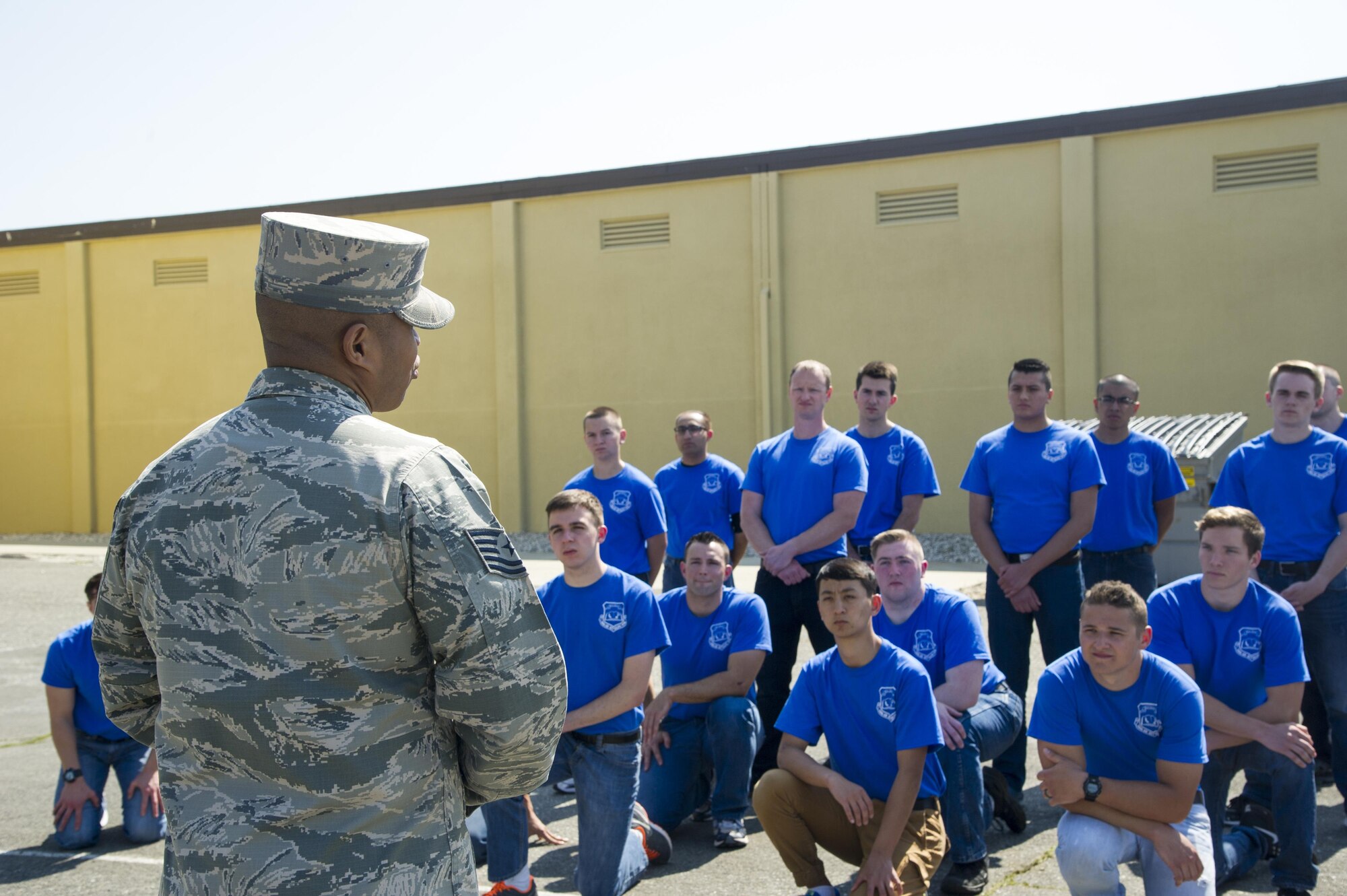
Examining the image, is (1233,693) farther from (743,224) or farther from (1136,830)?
(743,224)

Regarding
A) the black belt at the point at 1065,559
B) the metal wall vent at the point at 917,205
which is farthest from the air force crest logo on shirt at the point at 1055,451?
the metal wall vent at the point at 917,205

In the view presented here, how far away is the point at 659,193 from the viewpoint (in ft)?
63.8

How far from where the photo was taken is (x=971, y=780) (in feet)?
14.4

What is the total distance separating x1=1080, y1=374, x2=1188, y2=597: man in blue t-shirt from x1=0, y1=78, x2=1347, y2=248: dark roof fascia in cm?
1212

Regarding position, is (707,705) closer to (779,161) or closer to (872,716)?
(872,716)

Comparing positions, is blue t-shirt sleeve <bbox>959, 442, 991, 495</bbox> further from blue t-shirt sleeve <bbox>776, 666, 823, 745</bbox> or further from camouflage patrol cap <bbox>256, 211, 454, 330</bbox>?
camouflage patrol cap <bbox>256, 211, 454, 330</bbox>

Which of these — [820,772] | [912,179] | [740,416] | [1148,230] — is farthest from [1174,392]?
[820,772]

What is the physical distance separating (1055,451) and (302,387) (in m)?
4.80

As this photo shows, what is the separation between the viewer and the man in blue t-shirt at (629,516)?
656 cm

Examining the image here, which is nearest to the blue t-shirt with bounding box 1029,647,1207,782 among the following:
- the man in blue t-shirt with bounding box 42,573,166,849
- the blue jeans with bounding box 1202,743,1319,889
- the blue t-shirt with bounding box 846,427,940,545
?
the blue jeans with bounding box 1202,743,1319,889

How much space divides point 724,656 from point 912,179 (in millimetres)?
14143

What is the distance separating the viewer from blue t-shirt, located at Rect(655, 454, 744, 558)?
6.97 meters

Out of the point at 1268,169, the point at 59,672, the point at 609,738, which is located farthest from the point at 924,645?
the point at 1268,169

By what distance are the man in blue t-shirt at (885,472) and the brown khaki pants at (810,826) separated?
7.17ft
